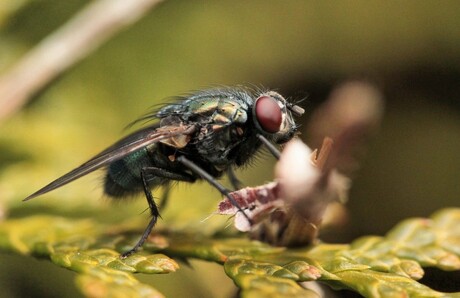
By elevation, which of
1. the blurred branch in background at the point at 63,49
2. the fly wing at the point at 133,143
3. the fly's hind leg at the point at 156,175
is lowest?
the fly's hind leg at the point at 156,175

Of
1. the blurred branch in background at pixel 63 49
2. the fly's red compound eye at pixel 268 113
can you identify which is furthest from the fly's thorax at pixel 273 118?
the blurred branch in background at pixel 63 49

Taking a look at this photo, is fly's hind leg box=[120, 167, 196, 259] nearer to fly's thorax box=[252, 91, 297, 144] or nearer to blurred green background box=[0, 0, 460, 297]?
fly's thorax box=[252, 91, 297, 144]

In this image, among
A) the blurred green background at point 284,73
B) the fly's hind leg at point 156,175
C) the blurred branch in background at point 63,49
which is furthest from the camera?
the blurred green background at point 284,73

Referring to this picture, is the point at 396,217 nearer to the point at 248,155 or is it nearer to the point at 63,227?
the point at 248,155

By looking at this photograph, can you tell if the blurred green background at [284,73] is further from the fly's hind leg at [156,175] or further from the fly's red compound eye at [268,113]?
the fly's red compound eye at [268,113]

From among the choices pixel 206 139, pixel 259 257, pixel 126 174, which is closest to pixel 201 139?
pixel 206 139

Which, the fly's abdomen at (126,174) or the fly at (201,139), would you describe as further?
the fly's abdomen at (126,174)

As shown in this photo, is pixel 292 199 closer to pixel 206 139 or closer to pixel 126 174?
pixel 206 139

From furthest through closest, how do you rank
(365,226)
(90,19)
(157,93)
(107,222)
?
1. (157,93)
2. (365,226)
3. (90,19)
4. (107,222)

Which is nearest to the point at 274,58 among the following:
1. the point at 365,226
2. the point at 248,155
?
the point at 365,226
